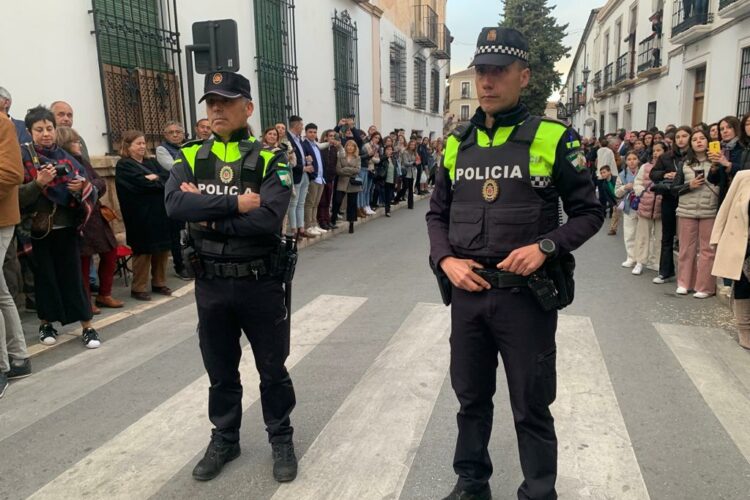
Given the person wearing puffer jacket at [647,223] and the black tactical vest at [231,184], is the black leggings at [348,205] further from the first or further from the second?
the black tactical vest at [231,184]

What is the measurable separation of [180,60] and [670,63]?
15766 millimetres

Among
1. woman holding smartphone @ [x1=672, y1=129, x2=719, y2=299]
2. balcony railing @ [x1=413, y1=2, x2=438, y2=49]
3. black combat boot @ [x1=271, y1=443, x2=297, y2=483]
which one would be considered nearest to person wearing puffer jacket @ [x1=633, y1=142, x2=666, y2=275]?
woman holding smartphone @ [x1=672, y1=129, x2=719, y2=299]

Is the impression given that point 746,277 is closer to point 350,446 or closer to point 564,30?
point 350,446

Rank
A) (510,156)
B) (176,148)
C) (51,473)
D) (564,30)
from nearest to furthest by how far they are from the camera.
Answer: (510,156), (51,473), (176,148), (564,30)

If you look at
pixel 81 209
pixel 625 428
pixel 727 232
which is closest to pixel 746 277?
pixel 727 232

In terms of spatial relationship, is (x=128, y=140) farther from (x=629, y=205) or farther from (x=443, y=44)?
(x=443, y=44)

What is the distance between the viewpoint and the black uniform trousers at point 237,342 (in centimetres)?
282

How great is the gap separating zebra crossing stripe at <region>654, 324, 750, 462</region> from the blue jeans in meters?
5.82

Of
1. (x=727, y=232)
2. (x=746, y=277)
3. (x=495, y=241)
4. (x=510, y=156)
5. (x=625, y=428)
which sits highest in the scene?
(x=510, y=156)

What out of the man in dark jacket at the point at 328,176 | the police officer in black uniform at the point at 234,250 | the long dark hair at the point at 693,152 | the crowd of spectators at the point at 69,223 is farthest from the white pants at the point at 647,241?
the police officer in black uniform at the point at 234,250

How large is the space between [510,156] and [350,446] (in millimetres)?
1878

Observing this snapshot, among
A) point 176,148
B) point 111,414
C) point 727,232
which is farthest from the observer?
point 176,148

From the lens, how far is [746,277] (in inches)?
181

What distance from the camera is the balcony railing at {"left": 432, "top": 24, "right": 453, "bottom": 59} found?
84.1 ft
